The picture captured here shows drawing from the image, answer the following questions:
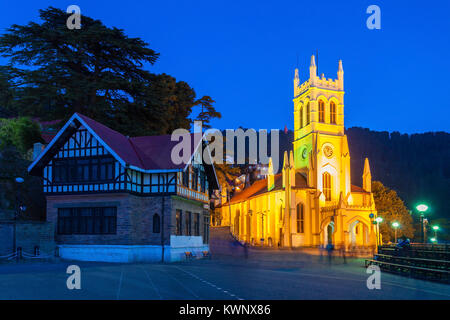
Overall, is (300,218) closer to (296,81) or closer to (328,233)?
(328,233)

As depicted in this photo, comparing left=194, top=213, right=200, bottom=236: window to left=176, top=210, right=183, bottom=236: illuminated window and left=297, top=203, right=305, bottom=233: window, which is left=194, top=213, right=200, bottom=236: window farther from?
left=297, top=203, right=305, bottom=233: window

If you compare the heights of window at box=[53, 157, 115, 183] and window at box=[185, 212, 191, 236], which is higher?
window at box=[53, 157, 115, 183]

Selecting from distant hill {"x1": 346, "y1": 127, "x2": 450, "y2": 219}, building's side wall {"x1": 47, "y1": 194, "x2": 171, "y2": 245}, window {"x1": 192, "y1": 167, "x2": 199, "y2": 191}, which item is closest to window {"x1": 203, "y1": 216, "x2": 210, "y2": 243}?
window {"x1": 192, "y1": 167, "x2": 199, "y2": 191}

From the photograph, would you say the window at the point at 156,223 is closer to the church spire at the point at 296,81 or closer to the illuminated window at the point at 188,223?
the illuminated window at the point at 188,223

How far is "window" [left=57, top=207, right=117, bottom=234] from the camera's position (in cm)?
3005

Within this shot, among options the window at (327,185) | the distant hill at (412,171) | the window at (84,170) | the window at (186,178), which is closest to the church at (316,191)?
the window at (327,185)

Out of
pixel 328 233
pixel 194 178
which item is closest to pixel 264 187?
pixel 328 233

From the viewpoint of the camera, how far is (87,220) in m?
30.5

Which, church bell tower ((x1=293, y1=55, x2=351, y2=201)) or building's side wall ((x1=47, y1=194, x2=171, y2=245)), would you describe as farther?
church bell tower ((x1=293, y1=55, x2=351, y2=201))

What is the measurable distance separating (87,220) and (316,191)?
124 ft

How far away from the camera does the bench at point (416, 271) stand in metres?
18.6

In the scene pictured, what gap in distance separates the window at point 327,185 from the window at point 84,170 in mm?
39655
